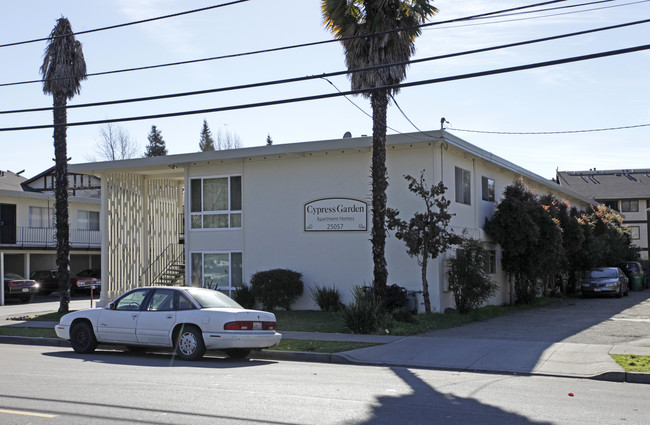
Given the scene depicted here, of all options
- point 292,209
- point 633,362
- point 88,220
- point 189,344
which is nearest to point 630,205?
point 88,220

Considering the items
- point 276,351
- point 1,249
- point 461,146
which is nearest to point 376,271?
point 276,351

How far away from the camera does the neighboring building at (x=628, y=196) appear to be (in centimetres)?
6588

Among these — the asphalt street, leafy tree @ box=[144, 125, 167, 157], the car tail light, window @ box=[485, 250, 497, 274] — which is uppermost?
leafy tree @ box=[144, 125, 167, 157]

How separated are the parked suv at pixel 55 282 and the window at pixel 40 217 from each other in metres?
2.76

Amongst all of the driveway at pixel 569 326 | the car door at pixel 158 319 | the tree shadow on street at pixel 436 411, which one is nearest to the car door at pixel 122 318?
the car door at pixel 158 319

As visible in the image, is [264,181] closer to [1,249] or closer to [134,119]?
[134,119]

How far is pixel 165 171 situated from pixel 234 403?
19.1 m

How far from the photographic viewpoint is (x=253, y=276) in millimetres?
22297

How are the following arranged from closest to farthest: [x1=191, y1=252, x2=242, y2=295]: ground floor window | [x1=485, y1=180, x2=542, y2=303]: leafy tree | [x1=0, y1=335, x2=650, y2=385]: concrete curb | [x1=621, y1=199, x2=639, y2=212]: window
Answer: [x1=0, y1=335, x2=650, y2=385]: concrete curb, [x1=485, y1=180, x2=542, y2=303]: leafy tree, [x1=191, y1=252, x2=242, y2=295]: ground floor window, [x1=621, y1=199, x2=639, y2=212]: window

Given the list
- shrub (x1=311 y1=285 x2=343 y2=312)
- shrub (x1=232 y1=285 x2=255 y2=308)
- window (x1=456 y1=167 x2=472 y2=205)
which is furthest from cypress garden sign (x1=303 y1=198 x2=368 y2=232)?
A: window (x1=456 y1=167 x2=472 y2=205)

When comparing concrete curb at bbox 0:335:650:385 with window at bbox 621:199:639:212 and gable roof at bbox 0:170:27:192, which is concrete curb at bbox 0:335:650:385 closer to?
gable roof at bbox 0:170:27:192

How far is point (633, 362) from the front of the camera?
38.8 feet

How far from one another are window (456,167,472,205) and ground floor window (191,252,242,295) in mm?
7893

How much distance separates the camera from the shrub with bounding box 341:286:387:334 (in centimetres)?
1633
